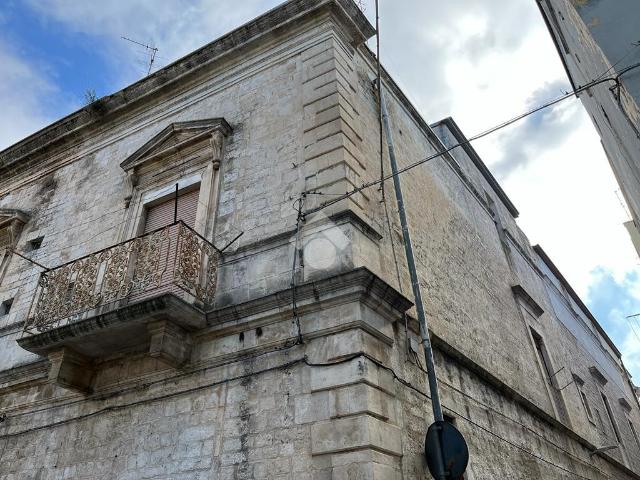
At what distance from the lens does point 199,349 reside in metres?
5.71

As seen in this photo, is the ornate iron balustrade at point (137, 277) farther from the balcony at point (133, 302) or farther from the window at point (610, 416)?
the window at point (610, 416)

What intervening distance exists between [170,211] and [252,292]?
2.74 m

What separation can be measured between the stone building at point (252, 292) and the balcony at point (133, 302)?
0.03 metres

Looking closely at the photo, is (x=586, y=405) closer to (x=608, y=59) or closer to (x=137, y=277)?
(x=608, y=59)

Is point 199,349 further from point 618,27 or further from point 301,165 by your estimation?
point 618,27

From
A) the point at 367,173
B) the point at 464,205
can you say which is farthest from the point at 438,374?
the point at 464,205

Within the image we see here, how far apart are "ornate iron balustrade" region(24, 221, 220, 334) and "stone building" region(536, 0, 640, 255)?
478 cm

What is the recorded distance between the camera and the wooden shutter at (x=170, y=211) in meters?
7.48

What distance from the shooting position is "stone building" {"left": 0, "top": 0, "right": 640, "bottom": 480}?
4.94 metres

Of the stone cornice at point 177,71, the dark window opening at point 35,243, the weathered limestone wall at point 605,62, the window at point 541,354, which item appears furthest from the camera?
the window at point 541,354

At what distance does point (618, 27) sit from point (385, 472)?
248 inches

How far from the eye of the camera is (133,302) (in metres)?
5.73

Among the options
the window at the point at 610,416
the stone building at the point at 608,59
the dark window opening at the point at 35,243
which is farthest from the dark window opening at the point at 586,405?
the dark window opening at the point at 35,243

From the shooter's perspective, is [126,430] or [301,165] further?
[301,165]
